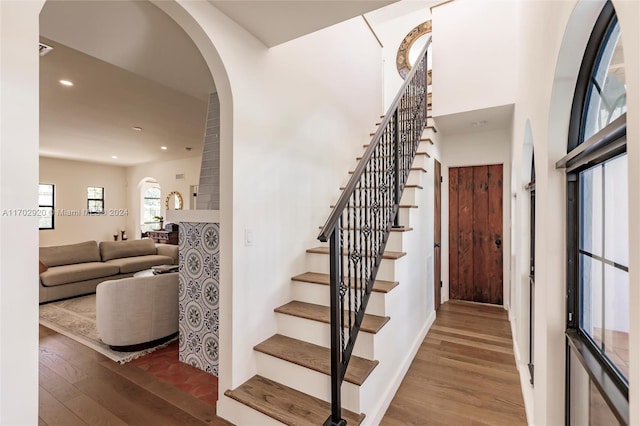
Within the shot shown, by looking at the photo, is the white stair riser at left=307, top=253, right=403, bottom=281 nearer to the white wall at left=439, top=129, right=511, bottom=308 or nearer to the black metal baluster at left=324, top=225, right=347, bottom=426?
the black metal baluster at left=324, top=225, right=347, bottom=426

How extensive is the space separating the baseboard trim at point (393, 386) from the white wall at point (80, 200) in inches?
348

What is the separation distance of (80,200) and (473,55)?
30.8ft

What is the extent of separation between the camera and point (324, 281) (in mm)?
2461

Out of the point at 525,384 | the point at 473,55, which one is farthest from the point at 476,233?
the point at 525,384

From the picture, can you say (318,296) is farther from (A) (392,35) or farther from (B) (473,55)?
(A) (392,35)

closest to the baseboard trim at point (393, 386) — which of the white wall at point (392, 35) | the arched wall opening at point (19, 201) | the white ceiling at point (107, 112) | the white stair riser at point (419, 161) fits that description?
the arched wall opening at point (19, 201)

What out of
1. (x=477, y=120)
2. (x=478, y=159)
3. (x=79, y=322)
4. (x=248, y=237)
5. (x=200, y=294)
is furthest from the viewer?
(x=478, y=159)

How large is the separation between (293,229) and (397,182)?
1.00 metres

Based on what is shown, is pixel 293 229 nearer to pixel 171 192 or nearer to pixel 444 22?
pixel 444 22

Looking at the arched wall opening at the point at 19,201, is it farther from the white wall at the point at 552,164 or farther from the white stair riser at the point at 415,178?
the white stair riser at the point at 415,178

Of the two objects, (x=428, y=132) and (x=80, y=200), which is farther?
(x=80, y=200)

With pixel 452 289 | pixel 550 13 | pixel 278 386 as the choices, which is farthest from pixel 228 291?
pixel 452 289

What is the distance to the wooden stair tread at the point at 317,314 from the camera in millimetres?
2033

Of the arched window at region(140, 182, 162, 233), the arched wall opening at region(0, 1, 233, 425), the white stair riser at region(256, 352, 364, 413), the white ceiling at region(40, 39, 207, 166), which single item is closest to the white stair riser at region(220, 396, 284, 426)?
the white stair riser at region(256, 352, 364, 413)
